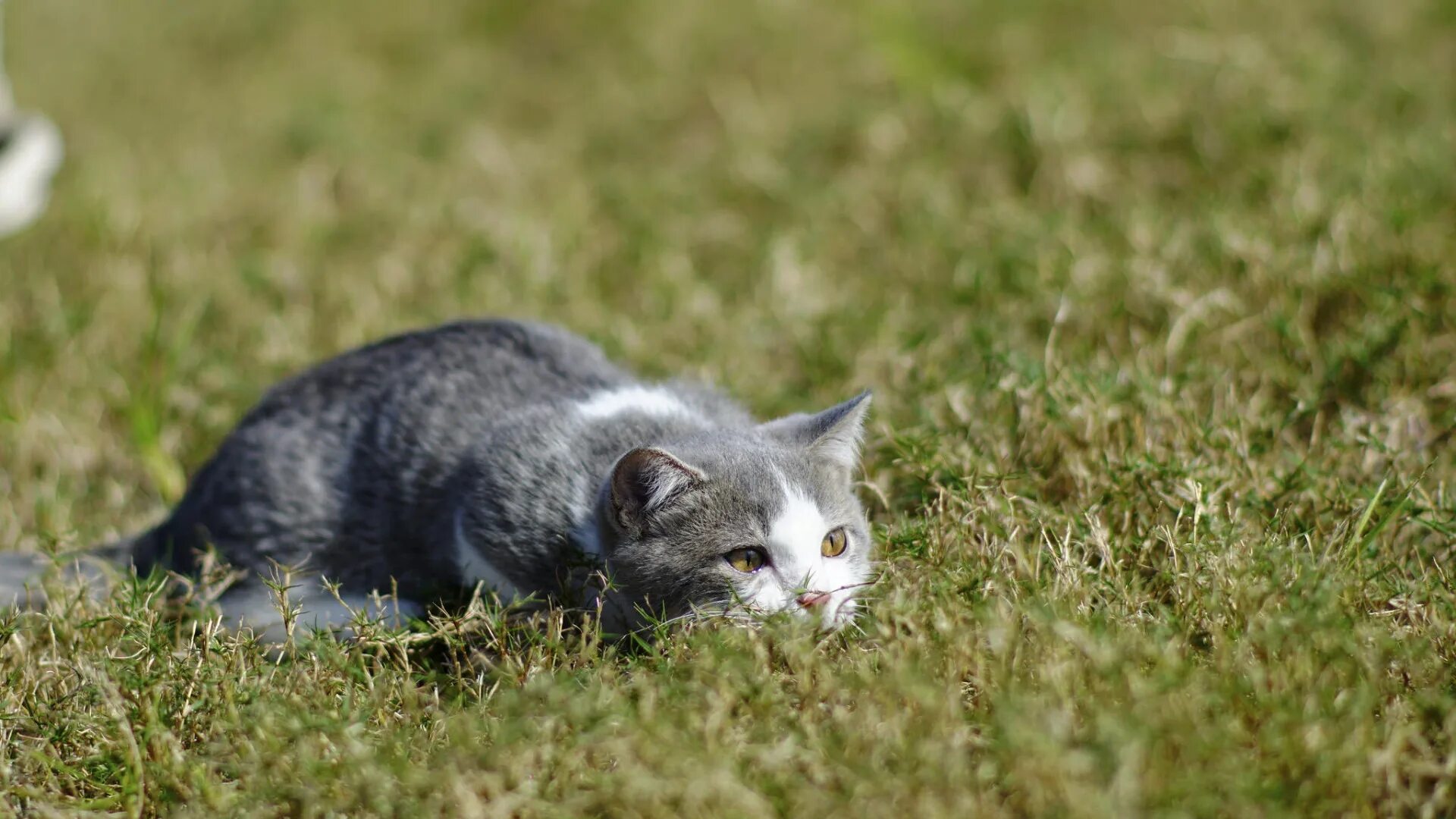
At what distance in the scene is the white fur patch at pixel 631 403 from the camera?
278cm

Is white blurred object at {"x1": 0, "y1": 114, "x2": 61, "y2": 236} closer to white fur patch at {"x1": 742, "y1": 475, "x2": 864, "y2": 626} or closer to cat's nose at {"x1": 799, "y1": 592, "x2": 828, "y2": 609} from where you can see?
white fur patch at {"x1": 742, "y1": 475, "x2": 864, "y2": 626}

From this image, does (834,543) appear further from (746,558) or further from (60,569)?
(60,569)

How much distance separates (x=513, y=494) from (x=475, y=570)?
20cm

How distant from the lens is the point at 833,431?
2510 millimetres

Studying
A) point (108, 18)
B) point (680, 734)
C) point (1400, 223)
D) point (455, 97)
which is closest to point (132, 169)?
point (455, 97)

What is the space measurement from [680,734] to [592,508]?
28.0 inches

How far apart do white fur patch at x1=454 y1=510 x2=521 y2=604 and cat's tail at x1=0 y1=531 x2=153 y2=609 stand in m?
0.82

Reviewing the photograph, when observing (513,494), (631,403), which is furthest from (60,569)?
(631,403)

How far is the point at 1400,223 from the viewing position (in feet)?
11.2

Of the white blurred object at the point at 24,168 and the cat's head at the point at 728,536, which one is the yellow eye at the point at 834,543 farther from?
the white blurred object at the point at 24,168

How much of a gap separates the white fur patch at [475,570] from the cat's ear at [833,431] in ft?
2.22

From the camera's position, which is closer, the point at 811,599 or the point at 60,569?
the point at 811,599

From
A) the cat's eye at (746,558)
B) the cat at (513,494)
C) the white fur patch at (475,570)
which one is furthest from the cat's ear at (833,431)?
the white fur patch at (475,570)

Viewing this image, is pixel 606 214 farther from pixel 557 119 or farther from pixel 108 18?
pixel 108 18
